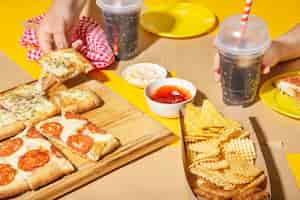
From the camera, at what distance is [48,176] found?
51.4 inches

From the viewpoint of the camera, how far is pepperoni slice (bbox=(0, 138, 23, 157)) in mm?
1376

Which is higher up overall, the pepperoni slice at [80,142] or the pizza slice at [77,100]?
the pizza slice at [77,100]

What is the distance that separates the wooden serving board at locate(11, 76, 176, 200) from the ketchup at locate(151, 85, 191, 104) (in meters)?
0.08

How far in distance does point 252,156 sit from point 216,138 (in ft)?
0.36

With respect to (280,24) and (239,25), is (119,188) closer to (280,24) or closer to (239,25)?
(239,25)

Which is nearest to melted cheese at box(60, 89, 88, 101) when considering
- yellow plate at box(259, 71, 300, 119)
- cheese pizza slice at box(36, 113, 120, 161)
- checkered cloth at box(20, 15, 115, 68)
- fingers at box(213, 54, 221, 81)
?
cheese pizza slice at box(36, 113, 120, 161)

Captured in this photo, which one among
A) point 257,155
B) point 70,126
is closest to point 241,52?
point 257,155

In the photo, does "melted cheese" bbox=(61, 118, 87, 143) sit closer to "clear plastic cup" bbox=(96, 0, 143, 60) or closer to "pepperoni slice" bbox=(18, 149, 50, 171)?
"pepperoni slice" bbox=(18, 149, 50, 171)

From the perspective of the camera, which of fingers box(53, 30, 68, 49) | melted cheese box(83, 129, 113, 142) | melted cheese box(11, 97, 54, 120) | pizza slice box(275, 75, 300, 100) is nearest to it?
melted cheese box(83, 129, 113, 142)

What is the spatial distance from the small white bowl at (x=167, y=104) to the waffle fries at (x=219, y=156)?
0.18ft

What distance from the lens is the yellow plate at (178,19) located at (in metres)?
2.05

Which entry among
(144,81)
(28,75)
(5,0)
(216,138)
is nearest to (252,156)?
(216,138)

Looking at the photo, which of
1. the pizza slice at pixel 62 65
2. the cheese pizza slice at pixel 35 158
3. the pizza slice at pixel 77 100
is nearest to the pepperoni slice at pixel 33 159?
the cheese pizza slice at pixel 35 158

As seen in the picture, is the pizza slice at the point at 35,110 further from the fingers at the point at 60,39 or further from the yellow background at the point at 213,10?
the yellow background at the point at 213,10
